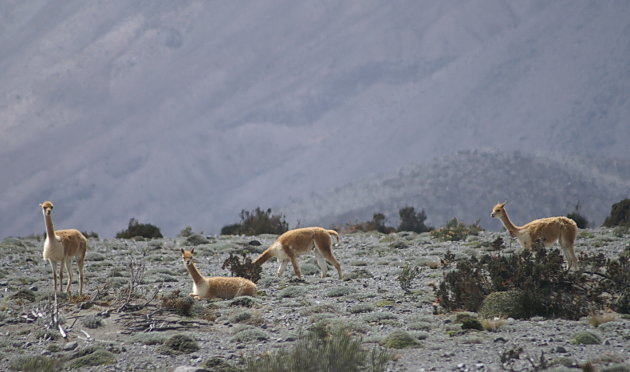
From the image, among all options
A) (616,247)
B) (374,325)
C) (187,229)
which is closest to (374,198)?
(187,229)

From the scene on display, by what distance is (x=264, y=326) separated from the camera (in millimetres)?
14609

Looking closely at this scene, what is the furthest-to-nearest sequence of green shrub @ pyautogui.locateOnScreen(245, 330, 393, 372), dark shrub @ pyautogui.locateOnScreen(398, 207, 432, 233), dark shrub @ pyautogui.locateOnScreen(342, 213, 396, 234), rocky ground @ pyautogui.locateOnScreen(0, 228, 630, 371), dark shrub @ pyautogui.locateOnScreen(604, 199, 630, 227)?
dark shrub @ pyautogui.locateOnScreen(398, 207, 432, 233)
dark shrub @ pyautogui.locateOnScreen(342, 213, 396, 234)
dark shrub @ pyautogui.locateOnScreen(604, 199, 630, 227)
rocky ground @ pyautogui.locateOnScreen(0, 228, 630, 371)
green shrub @ pyautogui.locateOnScreen(245, 330, 393, 372)

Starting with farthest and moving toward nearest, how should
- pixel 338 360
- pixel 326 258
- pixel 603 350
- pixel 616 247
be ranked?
pixel 616 247 → pixel 326 258 → pixel 603 350 → pixel 338 360

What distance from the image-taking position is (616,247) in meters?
24.2

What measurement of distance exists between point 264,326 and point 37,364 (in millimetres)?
3946

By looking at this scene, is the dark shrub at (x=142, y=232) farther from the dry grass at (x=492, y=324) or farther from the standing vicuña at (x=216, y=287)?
the dry grass at (x=492, y=324)

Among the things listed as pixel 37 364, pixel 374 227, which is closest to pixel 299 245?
pixel 37 364

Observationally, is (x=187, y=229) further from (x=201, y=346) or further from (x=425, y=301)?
(x=201, y=346)

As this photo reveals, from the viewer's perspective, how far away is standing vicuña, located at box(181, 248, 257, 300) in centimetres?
1730

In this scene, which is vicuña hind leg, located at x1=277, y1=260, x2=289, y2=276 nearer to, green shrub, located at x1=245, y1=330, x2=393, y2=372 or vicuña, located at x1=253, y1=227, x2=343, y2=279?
vicuña, located at x1=253, y1=227, x2=343, y2=279

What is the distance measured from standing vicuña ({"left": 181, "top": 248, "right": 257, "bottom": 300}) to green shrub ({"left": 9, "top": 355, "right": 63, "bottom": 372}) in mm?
5044

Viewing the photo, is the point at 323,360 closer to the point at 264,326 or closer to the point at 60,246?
the point at 264,326

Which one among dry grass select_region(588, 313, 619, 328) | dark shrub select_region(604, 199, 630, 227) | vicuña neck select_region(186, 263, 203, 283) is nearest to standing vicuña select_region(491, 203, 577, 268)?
dry grass select_region(588, 313, 619, 328)

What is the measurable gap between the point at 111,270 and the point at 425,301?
909 cm
